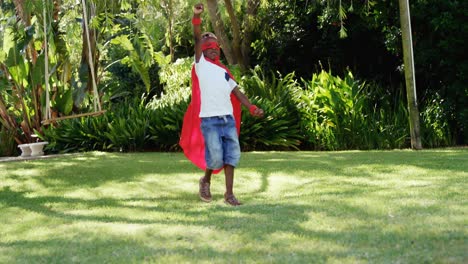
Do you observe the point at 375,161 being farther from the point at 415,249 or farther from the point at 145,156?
the point at 415,249

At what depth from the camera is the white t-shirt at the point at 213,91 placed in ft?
22.5

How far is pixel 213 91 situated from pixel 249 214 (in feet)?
4.51

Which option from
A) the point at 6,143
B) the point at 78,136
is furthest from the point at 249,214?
the point at 6,143

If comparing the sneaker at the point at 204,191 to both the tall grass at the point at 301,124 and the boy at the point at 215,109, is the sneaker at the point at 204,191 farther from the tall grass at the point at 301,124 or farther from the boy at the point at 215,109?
the tall grass at the point at 301,124

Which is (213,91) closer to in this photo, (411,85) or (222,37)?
(411,85)

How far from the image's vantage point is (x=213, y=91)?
6.89 m

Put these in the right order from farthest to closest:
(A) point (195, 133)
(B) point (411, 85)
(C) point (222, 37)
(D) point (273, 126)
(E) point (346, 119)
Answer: (C) point (222, 37) < (D) point (273, 126) < (E) point (346, 119) < (B) point (411, 85) < (A) point (195, 133)

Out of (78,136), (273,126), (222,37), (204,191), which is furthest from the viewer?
(222,37)

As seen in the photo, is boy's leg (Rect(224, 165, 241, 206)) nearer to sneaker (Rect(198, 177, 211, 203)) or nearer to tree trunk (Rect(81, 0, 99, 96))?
sneaker (Rect(198, 177, 211, 203))

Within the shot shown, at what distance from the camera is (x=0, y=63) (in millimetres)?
15258

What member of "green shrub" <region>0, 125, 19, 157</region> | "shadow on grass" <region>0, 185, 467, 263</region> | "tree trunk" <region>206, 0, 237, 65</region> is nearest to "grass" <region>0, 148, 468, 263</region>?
"shadow on grass" <region>0, 185, 467, 263</region>

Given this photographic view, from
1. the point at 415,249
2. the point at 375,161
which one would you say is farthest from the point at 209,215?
the point at 375,161

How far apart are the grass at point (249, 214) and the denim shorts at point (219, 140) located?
0.45 m

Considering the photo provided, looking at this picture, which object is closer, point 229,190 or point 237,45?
point 229,190
